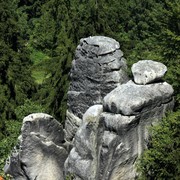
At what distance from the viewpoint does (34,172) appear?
2036cm

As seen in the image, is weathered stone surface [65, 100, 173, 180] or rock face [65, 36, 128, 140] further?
rock face [65, 36, 128, 140]

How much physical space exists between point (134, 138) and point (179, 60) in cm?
512

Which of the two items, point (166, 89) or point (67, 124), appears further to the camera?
point (67, 124)

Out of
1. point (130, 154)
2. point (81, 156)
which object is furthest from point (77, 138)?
point (130, 154)

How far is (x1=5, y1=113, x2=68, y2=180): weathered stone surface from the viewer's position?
19906 mm

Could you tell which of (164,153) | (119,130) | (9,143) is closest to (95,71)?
(119,130)

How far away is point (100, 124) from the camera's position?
17.3m

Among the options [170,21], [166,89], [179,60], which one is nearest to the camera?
[166,89]

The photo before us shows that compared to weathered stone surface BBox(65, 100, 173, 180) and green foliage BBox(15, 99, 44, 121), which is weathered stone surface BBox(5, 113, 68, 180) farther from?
green foliage BBox(15, 99, 44, 121)

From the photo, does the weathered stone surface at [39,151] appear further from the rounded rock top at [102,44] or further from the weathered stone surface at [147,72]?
the weathered stone surface at [147,72]

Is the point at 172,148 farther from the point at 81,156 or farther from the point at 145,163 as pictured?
the point at 81,156

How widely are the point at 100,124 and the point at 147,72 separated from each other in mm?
2670

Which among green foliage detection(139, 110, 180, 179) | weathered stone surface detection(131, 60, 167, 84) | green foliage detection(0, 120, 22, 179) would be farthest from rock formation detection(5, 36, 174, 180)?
green foliage detection(0, 120, 22, 179)

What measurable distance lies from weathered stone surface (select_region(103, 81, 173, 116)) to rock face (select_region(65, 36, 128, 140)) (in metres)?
3.04
